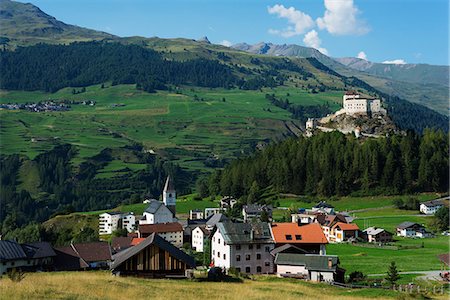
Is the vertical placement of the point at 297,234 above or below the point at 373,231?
above

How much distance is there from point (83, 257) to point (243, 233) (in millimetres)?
21206

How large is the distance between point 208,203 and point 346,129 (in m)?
60.1

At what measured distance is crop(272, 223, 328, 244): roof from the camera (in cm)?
6588

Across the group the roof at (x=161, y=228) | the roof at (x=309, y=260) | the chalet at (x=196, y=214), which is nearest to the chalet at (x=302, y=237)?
the roof at (x=309, y=260)

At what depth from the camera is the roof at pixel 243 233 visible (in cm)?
6061

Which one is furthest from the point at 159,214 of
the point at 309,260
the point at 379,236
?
the point at 309,260

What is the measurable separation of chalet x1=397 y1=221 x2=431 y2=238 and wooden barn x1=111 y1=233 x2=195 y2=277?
67584mm

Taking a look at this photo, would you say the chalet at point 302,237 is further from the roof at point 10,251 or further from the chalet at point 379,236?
the chalet at point 379,236

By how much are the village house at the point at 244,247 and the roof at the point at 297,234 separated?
3274 mm

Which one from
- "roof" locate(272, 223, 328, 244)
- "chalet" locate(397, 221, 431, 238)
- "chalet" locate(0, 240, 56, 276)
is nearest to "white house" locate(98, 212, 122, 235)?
"chalet" locate(0, 240, 56, 276)

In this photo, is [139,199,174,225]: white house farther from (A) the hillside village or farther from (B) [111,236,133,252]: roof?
(B) [111,236,133,252]: roof

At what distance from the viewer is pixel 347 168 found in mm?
148500

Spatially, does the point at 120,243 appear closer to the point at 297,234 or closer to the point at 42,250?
the point at 42,250

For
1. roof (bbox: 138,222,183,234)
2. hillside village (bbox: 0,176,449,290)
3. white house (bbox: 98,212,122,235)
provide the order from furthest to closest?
white house (bbox: 98,212,122,235)
roof (bbox: 138,222,183,234)
hillside village (bbox: 0,176,449,290)
